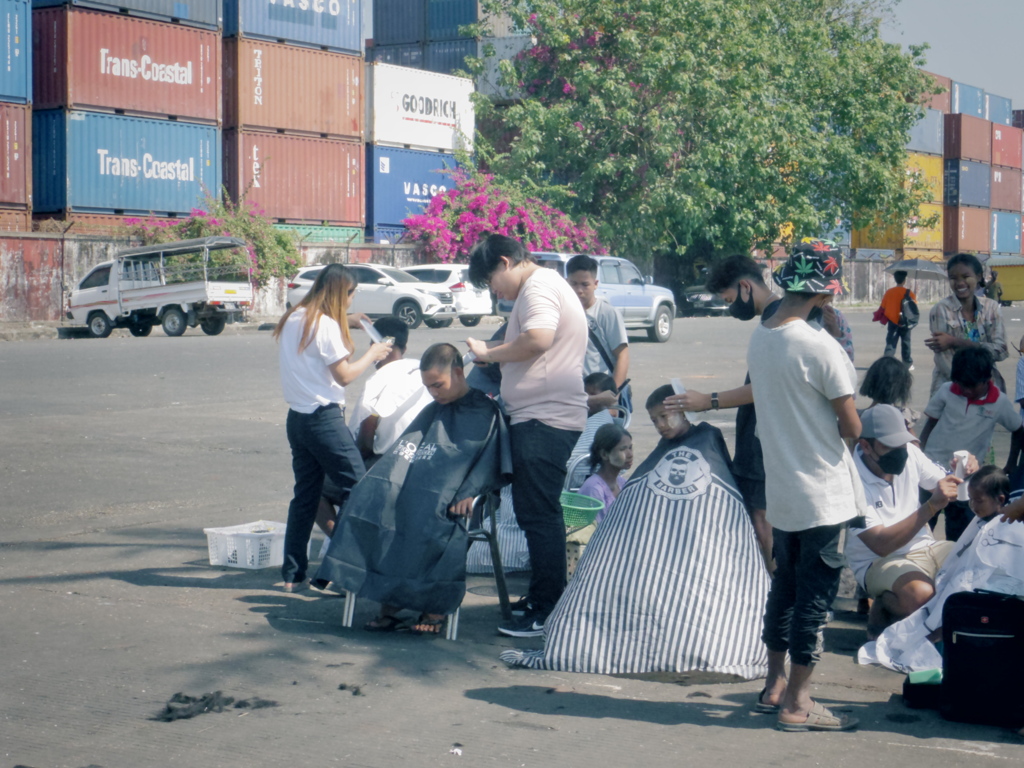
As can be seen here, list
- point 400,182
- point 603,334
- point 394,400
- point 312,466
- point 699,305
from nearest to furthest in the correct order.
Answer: point 312,466 < point 394,400 < point 603,334 < point 699,305 < point 400,182

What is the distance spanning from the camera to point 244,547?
6.33m

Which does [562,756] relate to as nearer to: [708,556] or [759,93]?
[708,556]

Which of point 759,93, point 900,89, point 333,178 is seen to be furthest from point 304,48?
point 900,89

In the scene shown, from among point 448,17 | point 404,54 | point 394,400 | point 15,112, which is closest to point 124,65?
point 15,112

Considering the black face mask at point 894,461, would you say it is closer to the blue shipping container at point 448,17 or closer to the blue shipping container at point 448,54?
the blue shipping container at point 448,54

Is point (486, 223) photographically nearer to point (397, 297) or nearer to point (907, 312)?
point (397, 297)

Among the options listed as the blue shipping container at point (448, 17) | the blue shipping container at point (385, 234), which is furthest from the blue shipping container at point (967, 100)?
the blue shipping container at point (385, 234)

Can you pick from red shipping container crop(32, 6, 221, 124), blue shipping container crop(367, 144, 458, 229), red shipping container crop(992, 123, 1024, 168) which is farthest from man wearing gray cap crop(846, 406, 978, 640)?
red shipping container crop(992, 123, 1024, 168)

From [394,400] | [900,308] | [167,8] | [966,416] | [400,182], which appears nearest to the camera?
[394,400]

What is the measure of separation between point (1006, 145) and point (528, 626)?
233 ft

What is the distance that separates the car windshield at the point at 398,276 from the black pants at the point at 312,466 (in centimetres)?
2455

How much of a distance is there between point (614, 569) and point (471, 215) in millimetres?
33704

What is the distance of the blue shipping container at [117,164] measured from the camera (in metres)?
32.6

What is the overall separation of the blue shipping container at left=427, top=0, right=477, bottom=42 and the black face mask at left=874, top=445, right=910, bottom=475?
4766 centimetres
